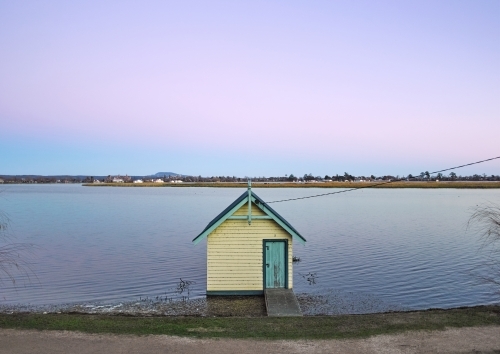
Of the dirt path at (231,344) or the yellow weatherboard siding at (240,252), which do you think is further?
the yellow weatherboard siding at (240,252)

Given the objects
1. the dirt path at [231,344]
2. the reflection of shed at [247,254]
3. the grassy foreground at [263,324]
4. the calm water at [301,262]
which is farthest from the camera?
the calm water at [301,262]

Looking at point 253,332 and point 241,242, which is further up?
point 241,242

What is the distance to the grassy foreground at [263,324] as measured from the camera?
40.4ft

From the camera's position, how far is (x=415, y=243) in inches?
1395

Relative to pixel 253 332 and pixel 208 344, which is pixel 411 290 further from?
pixel 208 344

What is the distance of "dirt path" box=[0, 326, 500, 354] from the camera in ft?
35.8

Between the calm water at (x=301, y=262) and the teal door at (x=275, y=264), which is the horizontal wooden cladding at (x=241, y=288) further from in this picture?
the calm water at (x=301, y=262)

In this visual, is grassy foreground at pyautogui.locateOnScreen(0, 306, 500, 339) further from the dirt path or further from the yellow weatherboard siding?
the yellow weatherboard siding

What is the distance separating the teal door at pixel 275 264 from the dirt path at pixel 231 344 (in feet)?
23.4

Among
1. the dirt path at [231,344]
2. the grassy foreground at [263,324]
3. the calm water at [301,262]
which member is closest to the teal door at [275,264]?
the calm water at [301,262]

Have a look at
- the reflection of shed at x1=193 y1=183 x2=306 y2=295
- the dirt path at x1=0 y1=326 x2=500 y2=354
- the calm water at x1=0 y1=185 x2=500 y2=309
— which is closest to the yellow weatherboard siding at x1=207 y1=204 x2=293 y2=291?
the reflection of shed at x1=193 y1=183 x2=306 y2=295

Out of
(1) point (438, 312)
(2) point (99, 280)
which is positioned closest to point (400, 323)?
(1) point (438, 312)

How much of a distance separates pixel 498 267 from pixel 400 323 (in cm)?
1638

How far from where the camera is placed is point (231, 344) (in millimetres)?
11367
